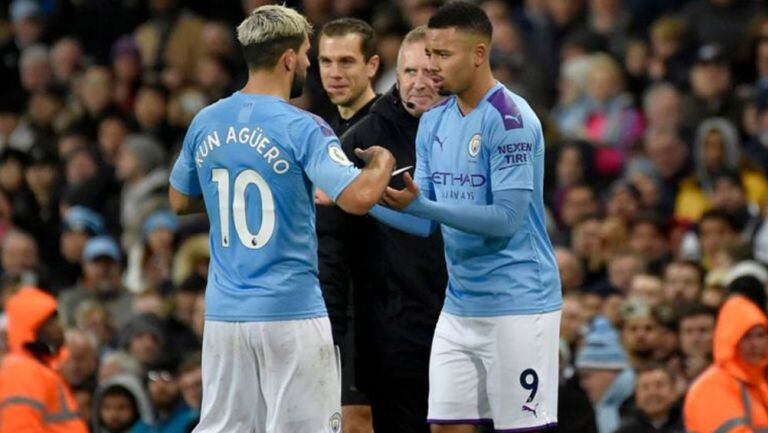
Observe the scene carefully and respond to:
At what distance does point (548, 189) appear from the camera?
14.5 meters

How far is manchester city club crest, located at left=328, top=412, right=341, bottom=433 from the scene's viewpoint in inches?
298

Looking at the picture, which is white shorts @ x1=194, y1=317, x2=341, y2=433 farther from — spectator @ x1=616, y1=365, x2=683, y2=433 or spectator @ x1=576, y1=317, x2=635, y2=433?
spectator @ x1=576, y1=317, x2=635, y2=433

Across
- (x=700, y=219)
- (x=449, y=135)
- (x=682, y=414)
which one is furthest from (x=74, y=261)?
(x=449, y=135)

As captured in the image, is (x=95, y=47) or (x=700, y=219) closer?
(x=700, y=219)

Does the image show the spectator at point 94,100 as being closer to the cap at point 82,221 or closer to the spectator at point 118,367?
the cap at point 82,221

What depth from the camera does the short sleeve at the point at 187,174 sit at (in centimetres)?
764

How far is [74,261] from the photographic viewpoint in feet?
51.7

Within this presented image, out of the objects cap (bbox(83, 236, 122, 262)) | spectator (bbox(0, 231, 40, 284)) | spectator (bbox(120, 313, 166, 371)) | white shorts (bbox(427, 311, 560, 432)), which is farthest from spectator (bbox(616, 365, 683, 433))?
spectator (bbox(0, 231, 40, 284))

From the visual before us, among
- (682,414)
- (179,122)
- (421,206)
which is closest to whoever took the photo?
(421,206)

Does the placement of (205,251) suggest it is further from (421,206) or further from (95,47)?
(421,206)

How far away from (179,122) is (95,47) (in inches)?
89.2

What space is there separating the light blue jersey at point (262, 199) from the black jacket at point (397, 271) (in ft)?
3.66

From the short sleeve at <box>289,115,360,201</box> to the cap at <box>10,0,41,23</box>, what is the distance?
471 inches

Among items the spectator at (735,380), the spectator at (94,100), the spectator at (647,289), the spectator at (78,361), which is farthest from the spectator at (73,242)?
the spectator at (735,380)
